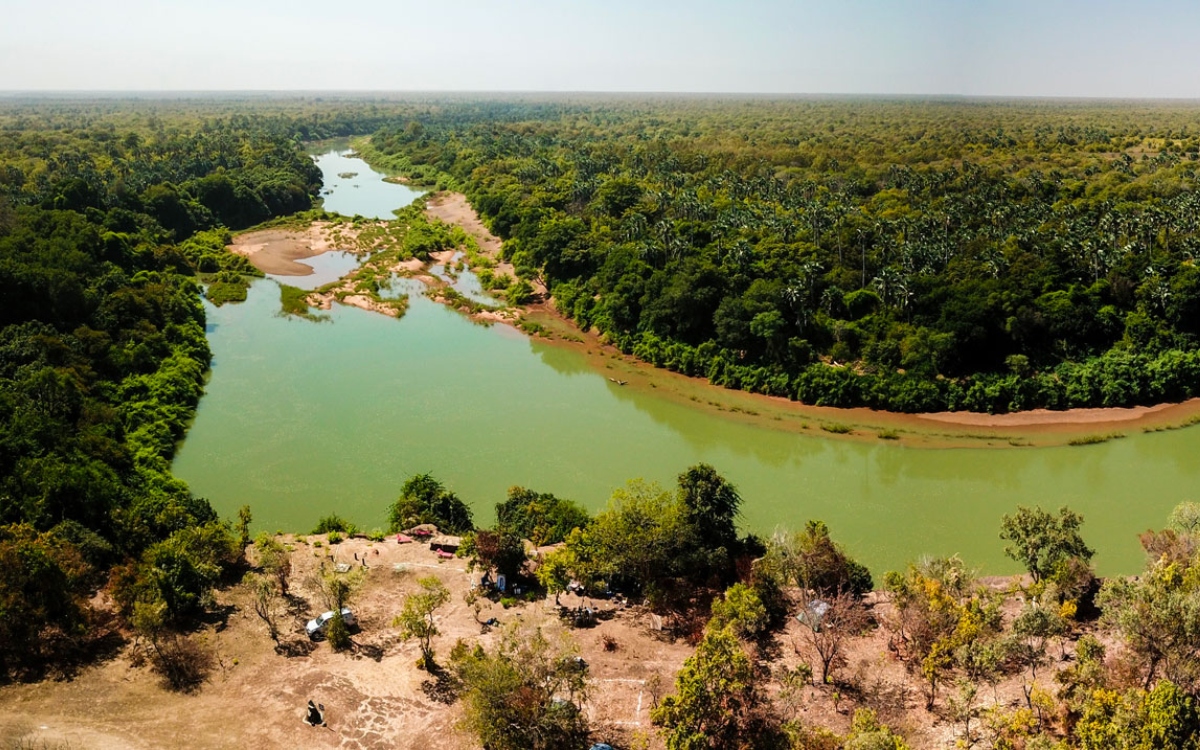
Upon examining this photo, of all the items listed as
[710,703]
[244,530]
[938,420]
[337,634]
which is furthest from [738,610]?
[938,420]

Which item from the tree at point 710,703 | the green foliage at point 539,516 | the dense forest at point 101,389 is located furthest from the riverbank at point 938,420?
the dense forest at point 101,389

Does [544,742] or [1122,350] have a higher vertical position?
[1122,350]

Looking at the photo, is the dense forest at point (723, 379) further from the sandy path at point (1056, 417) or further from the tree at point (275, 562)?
the sandy path at point (1056, 417)

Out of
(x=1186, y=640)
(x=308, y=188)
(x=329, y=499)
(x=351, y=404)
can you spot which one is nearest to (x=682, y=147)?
(x=308, y=188)

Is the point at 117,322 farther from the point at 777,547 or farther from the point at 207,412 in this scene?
the point at 777,547

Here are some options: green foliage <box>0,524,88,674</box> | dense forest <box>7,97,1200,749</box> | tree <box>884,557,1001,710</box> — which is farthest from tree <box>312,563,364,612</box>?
tree <box>884,557,1001,710</box>

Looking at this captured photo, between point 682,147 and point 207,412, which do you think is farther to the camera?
point 682,147

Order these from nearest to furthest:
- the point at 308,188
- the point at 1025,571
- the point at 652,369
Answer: the point at 1025,571 → the point at 652,369 → the point at 308,188

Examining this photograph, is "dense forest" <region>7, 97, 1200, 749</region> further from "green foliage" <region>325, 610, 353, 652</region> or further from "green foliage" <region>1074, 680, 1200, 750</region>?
"green foliage" <region>325, 610, 353, 652</region>
